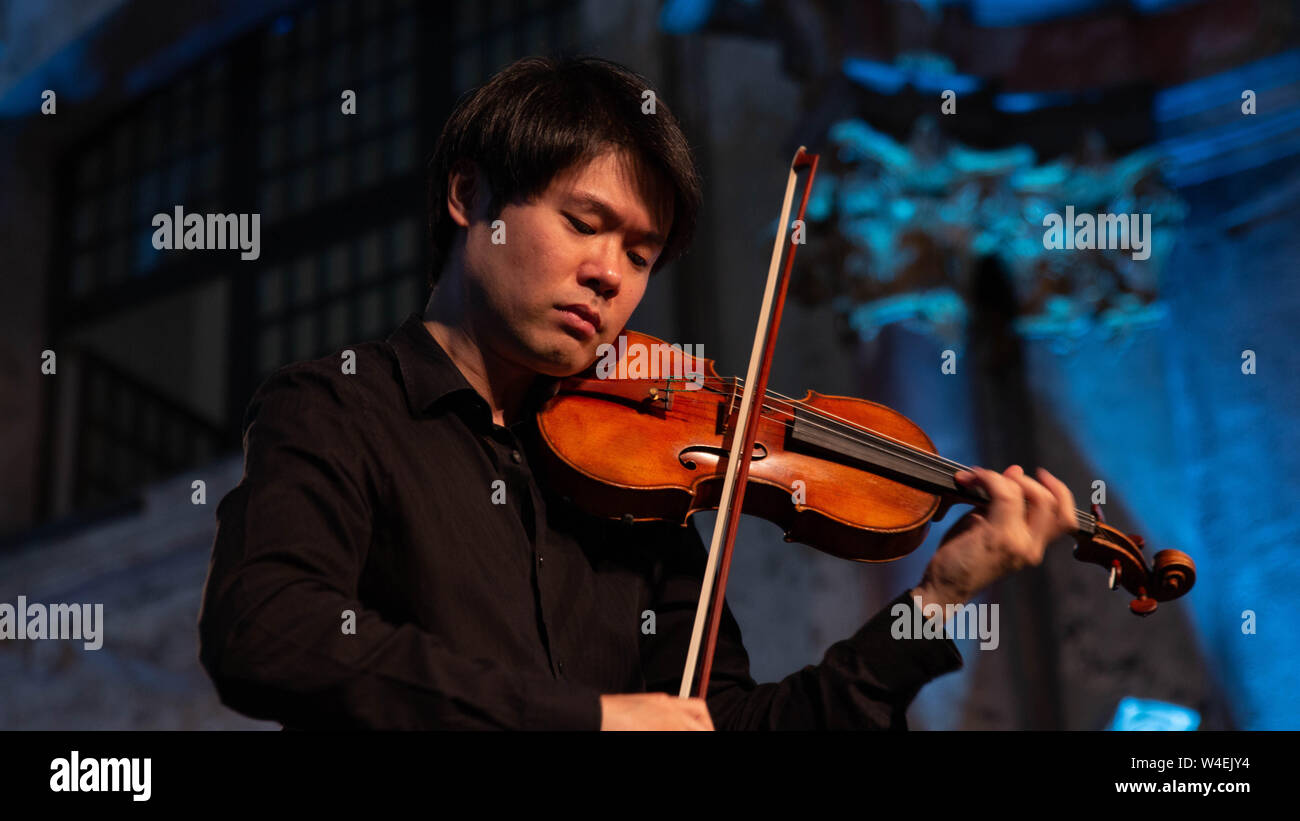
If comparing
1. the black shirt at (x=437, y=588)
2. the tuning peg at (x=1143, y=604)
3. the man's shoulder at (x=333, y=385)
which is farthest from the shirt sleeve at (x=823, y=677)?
the man's shoulder at (x=333, y=385)

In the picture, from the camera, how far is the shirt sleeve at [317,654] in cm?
131

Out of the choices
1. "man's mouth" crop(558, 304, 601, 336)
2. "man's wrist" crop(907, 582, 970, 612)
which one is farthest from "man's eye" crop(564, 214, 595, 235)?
"man's wrist" crop(907, 582, 970, 612)

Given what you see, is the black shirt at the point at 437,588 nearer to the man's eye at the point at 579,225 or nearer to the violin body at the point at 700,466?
the violin body at the point at 700,466

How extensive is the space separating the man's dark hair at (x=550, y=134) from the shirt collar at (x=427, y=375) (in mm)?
190

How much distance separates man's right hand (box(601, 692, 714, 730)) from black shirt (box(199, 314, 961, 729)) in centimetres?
2

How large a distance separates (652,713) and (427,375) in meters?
0.63

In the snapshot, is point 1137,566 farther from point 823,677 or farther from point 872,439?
point 823,677

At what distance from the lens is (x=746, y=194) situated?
175 inches

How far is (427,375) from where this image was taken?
1.76 metres

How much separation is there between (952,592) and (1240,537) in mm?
2304

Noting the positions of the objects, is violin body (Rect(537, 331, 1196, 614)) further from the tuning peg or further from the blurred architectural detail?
the blurred architectural detail

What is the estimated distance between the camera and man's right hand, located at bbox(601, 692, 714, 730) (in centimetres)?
131

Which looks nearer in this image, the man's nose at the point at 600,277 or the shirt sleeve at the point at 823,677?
the shirt sleeve at the point at 823,677
